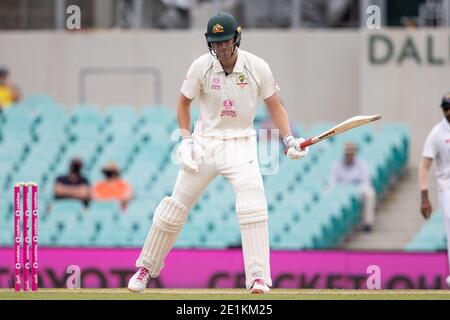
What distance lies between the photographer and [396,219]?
14.8 meters

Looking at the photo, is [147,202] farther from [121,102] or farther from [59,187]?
[121,102]

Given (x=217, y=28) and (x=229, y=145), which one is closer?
(x=217, y=28)

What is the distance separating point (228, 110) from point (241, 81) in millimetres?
188

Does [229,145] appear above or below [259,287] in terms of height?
above

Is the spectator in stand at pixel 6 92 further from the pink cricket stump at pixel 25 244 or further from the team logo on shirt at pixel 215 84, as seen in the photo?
the team logo on shirt at pixel 215 84

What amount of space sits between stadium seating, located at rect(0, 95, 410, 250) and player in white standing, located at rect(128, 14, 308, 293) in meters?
4.78

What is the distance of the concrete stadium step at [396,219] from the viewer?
1431 centimetres

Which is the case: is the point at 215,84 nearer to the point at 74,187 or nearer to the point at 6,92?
the point at 74,187

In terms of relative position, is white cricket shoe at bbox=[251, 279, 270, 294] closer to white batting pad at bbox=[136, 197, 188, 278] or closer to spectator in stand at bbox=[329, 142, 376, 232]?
white batting pad at bbox=[136, 197, 188, 278]

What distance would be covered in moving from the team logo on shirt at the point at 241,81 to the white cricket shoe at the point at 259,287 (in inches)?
45.5

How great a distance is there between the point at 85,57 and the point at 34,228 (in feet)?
28.3

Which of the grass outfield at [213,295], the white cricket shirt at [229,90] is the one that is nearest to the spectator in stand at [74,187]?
the grass outfield at [213,295]

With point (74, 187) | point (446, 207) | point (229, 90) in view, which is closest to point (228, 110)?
point (229, 90)
